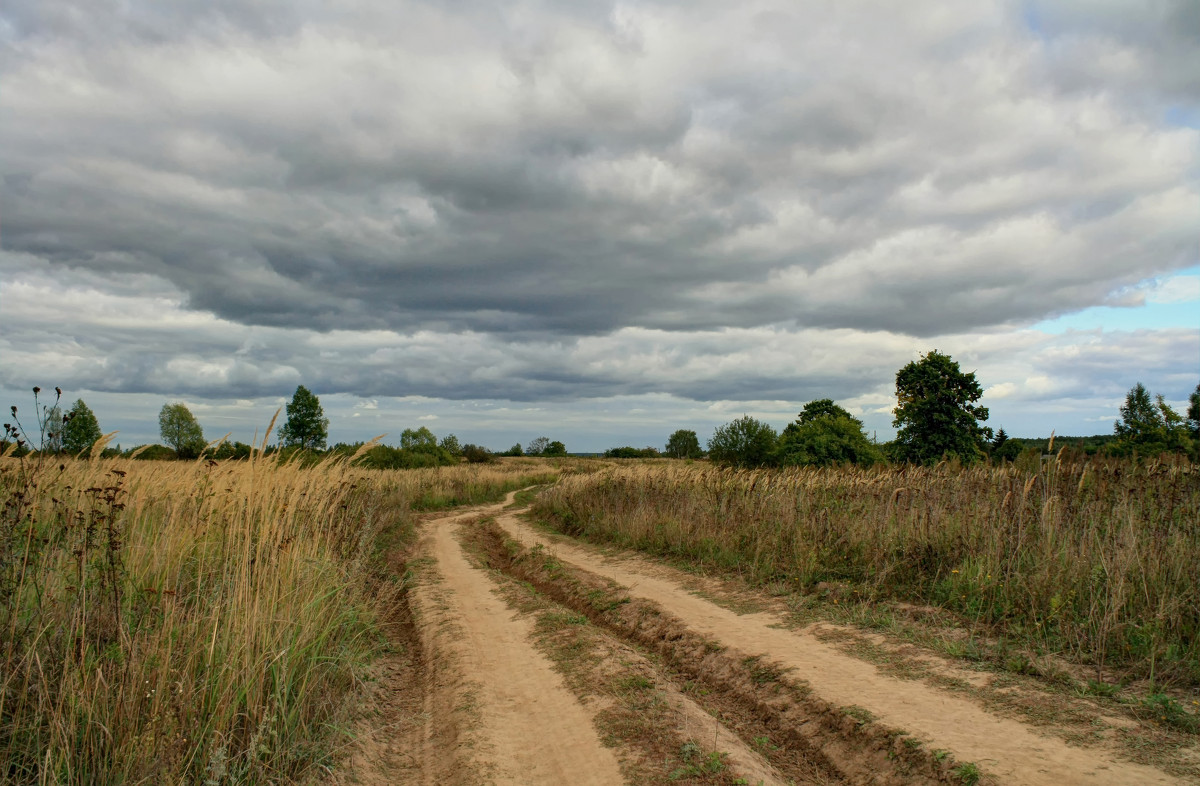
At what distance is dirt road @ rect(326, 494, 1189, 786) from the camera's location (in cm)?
463

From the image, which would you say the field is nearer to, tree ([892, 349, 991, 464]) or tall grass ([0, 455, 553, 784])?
tall grass ([0, 455, 553, 784])

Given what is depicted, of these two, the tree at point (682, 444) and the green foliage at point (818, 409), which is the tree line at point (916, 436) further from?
the tree at point (682, 444)

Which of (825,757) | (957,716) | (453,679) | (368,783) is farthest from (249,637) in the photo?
(957,716)

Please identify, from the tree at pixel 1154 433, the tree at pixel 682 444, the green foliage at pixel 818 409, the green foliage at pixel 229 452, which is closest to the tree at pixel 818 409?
the green foliage at pixel 818 409

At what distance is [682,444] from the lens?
7662 centimetres

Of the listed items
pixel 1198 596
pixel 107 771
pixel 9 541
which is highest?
pixel 9 541

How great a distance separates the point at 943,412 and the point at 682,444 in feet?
176

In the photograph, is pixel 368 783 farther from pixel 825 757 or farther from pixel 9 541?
pixel 825 757

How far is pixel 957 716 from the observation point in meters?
5.25

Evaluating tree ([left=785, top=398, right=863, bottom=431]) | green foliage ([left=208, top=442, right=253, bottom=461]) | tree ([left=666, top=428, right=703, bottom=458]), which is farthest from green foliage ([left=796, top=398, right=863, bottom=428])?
tree ([left=666, top=428, right=703, bottom=458])

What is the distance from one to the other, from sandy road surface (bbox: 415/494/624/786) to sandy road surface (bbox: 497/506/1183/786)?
222 cm

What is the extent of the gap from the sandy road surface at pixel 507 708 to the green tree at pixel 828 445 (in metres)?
16.3

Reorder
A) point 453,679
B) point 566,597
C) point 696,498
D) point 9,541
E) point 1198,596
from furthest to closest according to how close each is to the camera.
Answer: point 696,498, point 566,597, point 453,679, point 1198,596, point 9,541

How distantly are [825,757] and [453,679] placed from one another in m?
3.76
